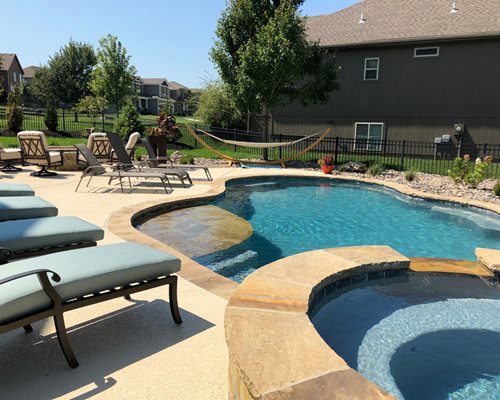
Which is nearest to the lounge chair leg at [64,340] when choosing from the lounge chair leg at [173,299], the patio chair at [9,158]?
the lounge chair leg at [173,299]

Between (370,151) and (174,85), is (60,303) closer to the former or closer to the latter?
(370,151)

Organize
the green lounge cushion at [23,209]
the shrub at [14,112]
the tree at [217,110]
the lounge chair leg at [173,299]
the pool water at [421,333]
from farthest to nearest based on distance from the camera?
the tree at [217,110]
the shrub at [14,112]
the green lounge cushion at [23,209]
the lounge chair leg at [173,299]
the pool water at [421,333]

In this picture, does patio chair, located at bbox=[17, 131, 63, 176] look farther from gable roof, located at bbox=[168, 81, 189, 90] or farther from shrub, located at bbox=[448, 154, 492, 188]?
gable roof, located at bbox=[168, 81, 189, 90]

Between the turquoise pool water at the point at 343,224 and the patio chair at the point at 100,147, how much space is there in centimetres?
415

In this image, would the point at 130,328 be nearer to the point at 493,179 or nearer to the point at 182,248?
the point at 182,248

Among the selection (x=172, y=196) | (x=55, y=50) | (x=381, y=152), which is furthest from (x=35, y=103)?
(x=172, y=196)

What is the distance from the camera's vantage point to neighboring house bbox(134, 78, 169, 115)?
6750cm

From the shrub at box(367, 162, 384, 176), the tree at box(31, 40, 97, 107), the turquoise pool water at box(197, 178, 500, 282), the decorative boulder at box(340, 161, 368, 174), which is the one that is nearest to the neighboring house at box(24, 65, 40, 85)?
the tree at box(31, 40, 97, 107)

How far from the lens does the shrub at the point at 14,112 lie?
19891 mm

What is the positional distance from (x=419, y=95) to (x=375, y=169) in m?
7.14

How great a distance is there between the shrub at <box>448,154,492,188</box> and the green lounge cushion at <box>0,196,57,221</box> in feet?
34.1

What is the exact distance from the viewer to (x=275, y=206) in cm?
934

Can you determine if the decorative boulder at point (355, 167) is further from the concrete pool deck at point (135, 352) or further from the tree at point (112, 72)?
the tree at point (112, 72)

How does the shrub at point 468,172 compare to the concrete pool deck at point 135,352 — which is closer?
the concrete pool deck at point 135,352
